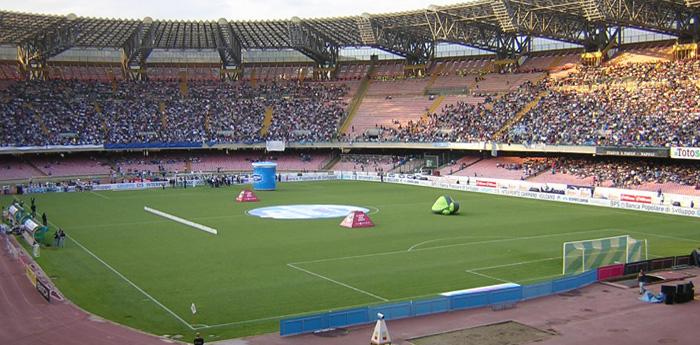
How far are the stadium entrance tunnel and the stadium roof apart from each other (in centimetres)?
2911

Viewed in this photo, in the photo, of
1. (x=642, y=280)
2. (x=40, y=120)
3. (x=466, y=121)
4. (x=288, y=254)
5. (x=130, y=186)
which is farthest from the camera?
(x=40, y=120)

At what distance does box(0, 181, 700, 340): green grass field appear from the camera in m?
23.3

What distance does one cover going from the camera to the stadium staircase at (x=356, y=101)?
290ft

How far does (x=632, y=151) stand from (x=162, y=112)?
56001 mm

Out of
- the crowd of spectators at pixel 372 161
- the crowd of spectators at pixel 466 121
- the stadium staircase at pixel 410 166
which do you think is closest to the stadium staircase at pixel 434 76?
the crowd of spectators at pixel 466 121

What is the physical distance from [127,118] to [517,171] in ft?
153

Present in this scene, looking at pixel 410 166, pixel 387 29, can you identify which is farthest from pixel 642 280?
pixel 387 29

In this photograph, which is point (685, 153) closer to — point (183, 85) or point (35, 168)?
point (35, 168)

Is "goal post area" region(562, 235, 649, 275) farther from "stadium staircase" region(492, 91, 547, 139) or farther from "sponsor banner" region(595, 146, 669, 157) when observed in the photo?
"stadium staircase" region(492, 91, 547, 139)

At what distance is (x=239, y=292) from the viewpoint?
979 inches

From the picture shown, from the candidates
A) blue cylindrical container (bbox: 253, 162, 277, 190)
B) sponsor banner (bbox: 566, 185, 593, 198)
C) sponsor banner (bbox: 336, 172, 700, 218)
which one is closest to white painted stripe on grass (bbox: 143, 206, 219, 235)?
blue cylindrical container (bbox: 253, 162, 277, 190)

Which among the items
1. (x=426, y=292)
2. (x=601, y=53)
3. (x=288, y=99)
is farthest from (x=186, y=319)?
(x=288, y=99)

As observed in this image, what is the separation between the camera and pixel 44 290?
930 inches

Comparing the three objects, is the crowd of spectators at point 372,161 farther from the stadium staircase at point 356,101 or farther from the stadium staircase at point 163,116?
the stadium staircase at point 163,116
